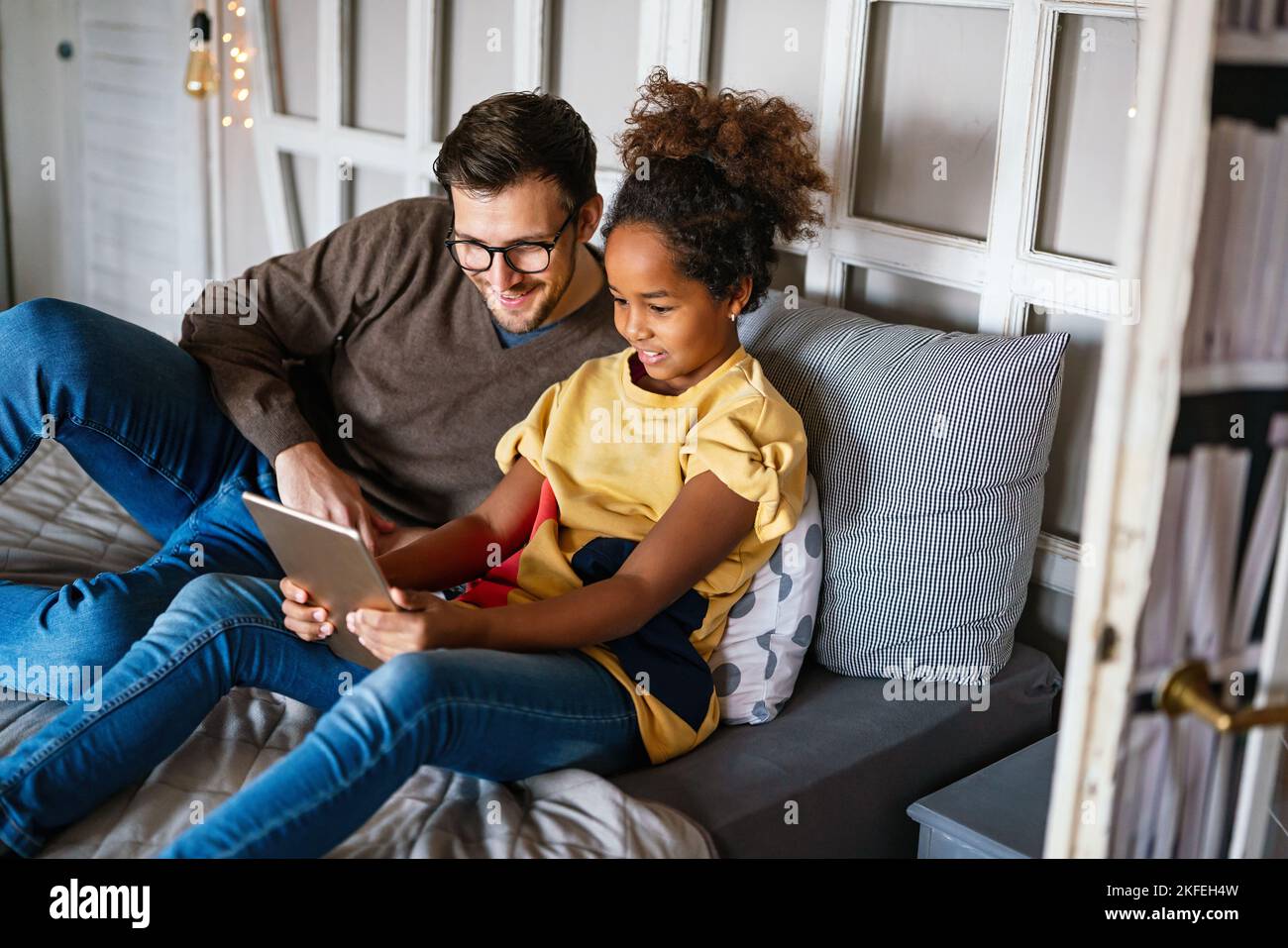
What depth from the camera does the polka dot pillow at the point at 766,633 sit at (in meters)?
1.56

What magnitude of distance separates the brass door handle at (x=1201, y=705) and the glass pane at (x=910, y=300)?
35.4 inches

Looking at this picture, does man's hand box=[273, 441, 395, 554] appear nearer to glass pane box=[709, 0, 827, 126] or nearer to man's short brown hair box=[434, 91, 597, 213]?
man's short brown hair box=[434, 91, 597, 213]

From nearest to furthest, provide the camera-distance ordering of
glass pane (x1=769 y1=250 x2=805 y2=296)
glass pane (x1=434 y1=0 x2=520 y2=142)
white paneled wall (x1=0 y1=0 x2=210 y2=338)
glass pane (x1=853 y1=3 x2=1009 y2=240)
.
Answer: glass pane (x1=853 y1=3 x2=1009 y2=240), glass pane (x1=769 y1=250 x2=805 y2=296), glass pane (x1=434 y1=0 x2=520 y2=142), white paneled wall (x1=0 y1=0 x2=210 y2=338)

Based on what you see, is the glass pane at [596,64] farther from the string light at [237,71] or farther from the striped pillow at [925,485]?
the string light at [237,71]

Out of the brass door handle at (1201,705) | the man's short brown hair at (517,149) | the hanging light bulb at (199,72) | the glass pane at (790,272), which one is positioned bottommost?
the brass door handle at (1201,705)

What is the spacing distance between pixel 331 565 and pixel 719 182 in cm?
63

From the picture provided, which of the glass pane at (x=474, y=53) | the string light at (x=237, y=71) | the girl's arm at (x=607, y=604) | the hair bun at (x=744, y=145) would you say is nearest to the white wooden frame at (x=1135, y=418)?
the girl's arm at (x=607, y=604)

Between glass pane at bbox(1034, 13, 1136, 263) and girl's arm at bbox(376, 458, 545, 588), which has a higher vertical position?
glass pane at bbox(1034, 13, 1136, 263)

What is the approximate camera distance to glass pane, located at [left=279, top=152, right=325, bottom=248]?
2.96 m

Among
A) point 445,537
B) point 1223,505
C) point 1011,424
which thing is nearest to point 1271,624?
point 1223,505

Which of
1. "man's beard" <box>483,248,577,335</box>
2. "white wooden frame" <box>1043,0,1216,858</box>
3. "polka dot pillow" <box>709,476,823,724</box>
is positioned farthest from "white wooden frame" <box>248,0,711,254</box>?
"white wooden frame" <box>1043,0,1216,858</box>

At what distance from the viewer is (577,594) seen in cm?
141

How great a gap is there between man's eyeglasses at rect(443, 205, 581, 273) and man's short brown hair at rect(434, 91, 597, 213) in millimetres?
62

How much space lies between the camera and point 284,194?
9.70ft
